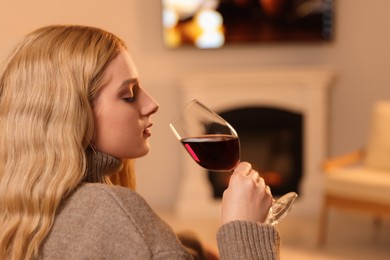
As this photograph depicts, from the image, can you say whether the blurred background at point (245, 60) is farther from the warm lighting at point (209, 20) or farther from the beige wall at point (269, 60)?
the warm lighting at point (209, 20)

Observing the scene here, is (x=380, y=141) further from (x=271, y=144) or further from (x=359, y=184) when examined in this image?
(x=271, y=144)

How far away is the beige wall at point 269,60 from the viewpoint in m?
4.82

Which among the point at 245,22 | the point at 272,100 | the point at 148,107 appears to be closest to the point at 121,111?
the point at 148,107

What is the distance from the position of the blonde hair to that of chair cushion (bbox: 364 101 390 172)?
3.25 m

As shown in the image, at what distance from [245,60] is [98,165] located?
3804mm

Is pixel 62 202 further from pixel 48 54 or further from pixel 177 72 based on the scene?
pixel 177 72

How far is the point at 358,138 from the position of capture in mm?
4984

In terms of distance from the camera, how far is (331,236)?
4.22 metres

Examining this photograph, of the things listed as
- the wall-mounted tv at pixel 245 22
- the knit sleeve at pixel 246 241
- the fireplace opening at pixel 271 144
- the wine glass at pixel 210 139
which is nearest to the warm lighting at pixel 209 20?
the wall-mounted tv at pixel 245 22

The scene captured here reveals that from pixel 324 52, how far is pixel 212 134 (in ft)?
12.2

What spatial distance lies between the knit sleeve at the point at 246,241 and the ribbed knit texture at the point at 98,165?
0.25 meters

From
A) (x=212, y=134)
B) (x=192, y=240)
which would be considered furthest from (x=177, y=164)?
(x=212, y=134)

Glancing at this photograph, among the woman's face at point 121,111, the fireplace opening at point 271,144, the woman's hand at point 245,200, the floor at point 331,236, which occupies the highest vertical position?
the woman's face at point 121,111

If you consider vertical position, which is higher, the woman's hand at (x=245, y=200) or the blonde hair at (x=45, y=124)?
the blonde hair at (x=45, y=124)
